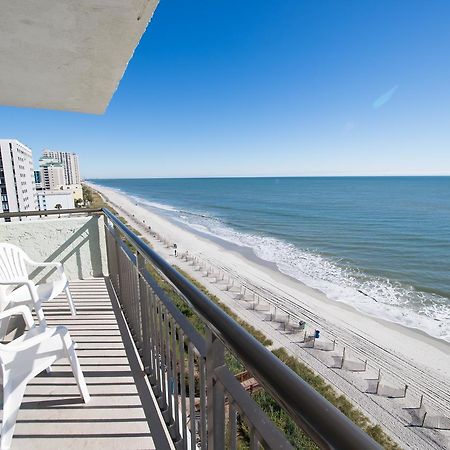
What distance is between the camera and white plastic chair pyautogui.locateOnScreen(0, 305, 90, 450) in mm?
1522

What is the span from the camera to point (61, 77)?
2.53m

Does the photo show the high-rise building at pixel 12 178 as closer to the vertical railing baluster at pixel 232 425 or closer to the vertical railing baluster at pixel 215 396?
the vertical railing baluster at pixel 215 396

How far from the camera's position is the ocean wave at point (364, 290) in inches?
555

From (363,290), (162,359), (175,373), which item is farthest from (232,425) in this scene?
(363,290)

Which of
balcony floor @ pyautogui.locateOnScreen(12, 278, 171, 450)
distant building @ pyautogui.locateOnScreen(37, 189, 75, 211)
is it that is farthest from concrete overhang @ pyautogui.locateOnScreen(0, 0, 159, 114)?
distant building @ pyautogui.locateOnScreen(37, 189, 75, 211)

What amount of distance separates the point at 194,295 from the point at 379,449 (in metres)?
0.74

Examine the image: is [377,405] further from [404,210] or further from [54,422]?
[404,210]

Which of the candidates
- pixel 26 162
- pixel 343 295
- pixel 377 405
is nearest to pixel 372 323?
pixel 343 295

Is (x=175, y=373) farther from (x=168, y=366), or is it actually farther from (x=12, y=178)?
(x=12, y=178)

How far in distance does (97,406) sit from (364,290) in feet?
60.5

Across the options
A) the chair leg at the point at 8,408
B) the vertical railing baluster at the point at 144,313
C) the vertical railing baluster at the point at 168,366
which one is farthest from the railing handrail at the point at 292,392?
the chair leg at the point at 8,408

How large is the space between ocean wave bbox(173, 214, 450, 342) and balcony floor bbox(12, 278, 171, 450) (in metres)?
15.0

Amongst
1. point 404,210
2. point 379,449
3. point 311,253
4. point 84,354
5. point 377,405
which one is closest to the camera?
point 379,449

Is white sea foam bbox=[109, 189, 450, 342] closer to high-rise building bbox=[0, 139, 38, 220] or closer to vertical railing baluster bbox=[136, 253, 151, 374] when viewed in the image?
vertical railing baluster bbox=[136, 253, 151, 374]
